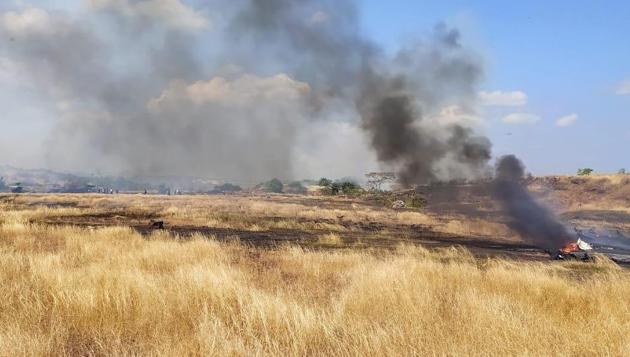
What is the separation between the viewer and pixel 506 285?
10539 mm

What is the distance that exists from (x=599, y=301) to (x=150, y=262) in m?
10.5

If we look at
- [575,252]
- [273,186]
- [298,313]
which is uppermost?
[273,186]

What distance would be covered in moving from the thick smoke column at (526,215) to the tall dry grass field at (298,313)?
20.4 meters

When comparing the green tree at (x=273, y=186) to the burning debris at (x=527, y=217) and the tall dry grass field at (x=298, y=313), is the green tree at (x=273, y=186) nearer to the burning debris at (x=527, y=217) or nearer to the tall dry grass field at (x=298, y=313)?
the burning debris at (x=527, y=217)

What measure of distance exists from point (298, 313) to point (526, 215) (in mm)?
34274

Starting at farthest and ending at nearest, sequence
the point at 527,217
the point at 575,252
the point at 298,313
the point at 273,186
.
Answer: the point at 273,186 → the point at 527,217 → the point at 575,252 → the point at 298,313

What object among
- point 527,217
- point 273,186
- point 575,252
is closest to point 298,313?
point 575,252

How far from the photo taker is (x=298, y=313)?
21.8 feet

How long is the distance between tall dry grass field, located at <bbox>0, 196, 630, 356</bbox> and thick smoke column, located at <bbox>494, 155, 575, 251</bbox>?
67.0 ft

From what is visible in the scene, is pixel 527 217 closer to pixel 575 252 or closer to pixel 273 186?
pixel 575 252

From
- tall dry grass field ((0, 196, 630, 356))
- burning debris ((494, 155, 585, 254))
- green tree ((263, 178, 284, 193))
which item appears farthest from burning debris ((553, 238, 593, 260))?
green tree ((263, 178, 284, 193))

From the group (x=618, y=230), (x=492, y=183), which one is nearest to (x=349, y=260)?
(x=492, y=183)

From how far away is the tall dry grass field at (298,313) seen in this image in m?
5.55

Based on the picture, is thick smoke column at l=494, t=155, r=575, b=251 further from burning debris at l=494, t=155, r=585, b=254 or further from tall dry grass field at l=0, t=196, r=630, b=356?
tall dry grass field at l=0, t=196, r=630, b=356
